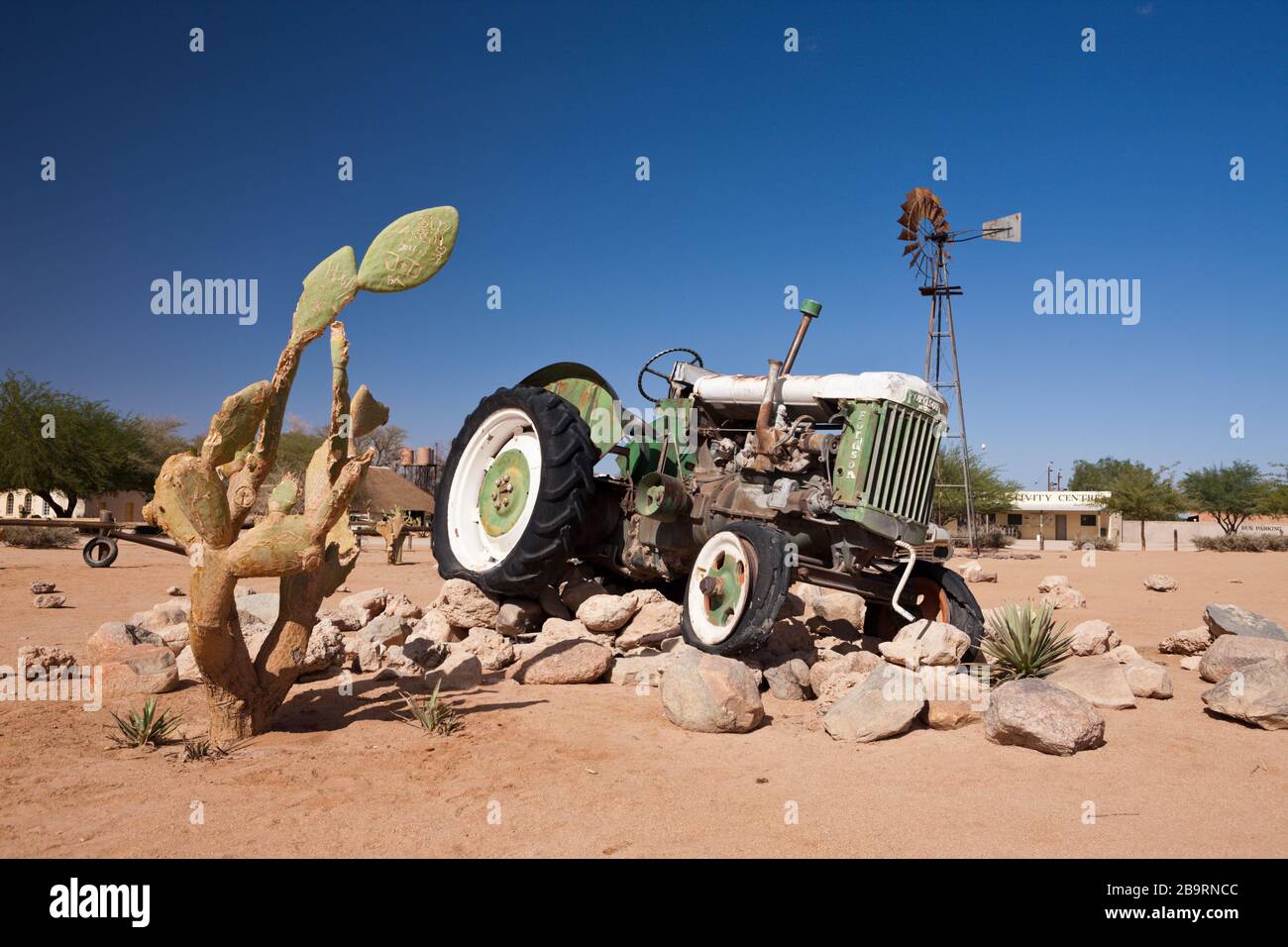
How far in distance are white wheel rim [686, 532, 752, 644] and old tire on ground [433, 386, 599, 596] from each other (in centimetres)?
152

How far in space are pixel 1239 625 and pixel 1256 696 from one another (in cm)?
241

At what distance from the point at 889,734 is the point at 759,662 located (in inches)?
66.9

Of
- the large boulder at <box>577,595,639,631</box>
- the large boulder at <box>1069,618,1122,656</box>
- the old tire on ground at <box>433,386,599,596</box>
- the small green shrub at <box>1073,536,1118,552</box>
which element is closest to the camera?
the large boulder at <box>1069,618,1122,656</box>

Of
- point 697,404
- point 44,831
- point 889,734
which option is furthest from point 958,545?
point 44,831

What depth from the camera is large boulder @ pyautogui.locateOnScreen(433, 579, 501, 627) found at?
25.1ft

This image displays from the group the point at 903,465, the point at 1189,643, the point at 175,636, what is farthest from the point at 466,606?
the point at 1189,643

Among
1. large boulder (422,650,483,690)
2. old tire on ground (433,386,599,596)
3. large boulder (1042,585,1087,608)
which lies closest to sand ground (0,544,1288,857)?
large boulder (422,650,483,690)

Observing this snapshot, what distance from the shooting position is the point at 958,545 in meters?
34.7

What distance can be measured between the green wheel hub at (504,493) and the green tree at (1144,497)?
47935 mm

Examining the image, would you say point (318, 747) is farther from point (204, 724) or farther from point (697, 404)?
point (697, 404)

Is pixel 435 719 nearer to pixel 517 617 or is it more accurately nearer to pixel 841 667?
pixel 841 667

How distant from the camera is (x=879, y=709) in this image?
186 inches

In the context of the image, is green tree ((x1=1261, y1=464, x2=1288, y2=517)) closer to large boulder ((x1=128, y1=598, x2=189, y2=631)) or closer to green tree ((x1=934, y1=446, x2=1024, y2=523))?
green tree ((x1=934, y1=446, x2=1024, y2=523))
